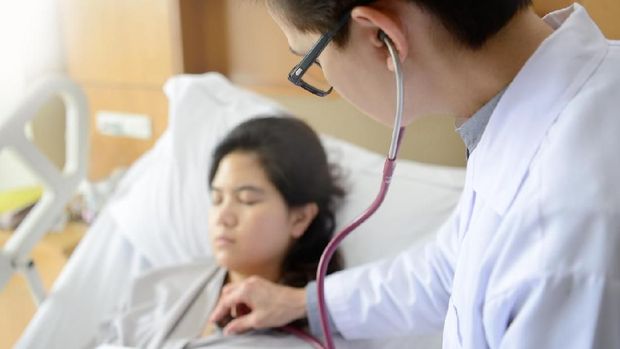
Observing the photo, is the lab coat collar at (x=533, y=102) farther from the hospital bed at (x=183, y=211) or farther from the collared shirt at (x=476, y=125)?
the hospital bed at (x=183, y=211)

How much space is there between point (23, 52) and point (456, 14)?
2.00m

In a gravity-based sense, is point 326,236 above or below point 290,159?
below

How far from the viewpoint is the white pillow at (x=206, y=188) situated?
1410 millimetres

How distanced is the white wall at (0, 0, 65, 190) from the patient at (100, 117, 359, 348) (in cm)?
112

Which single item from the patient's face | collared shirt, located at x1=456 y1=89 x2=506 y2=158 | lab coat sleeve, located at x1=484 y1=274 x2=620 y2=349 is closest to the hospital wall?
the patient's face

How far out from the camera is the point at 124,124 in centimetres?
216

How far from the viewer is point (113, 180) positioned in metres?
2.01

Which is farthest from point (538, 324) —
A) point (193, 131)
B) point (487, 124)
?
point (193, 131)

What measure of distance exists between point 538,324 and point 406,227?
2.90 feet

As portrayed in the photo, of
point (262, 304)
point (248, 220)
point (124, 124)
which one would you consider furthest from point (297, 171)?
point (124, 124)

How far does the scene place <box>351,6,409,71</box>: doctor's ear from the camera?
0.57 metres

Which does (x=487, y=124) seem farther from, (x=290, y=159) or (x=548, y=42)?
(x=290, y=159)

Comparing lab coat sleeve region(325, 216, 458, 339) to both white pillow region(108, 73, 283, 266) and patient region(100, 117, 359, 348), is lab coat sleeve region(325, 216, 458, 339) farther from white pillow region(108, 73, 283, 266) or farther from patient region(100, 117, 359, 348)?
white pillow region(108, 73, 283, 266)

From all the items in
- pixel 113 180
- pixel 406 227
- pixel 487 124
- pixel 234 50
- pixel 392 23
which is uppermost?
pixel 392 23
